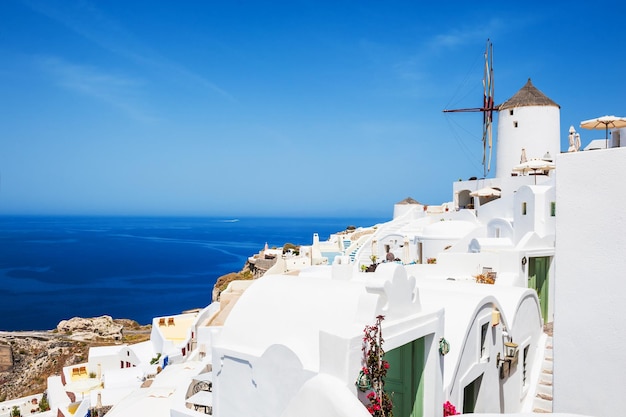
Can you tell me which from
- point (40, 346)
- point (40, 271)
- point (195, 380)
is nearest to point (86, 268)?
point (40, 271)

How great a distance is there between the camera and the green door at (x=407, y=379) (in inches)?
265

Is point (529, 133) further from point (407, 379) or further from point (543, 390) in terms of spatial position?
point (407, 379)

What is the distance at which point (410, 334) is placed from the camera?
246 inches

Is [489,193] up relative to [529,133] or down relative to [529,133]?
down

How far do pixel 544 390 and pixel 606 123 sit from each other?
242 inches

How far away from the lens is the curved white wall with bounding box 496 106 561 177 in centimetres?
3011

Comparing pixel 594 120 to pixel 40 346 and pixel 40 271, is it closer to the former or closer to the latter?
pixel 40 346

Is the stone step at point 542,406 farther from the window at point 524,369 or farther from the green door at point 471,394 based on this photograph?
the green door at point 471,394

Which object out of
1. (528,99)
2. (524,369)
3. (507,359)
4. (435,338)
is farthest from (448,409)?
(528,99)

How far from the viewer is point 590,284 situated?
680cm

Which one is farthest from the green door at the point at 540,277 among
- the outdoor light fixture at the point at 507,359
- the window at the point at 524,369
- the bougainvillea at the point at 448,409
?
the bougainvillea at the point at 448,409

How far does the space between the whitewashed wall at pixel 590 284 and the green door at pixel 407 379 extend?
2241 millimetres

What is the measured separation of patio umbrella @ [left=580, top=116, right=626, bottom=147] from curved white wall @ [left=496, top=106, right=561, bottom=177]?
21820 millimetres

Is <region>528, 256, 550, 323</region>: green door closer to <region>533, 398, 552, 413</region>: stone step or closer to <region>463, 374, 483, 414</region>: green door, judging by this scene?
<region>533, 398, 552, 413</region>: stone step
